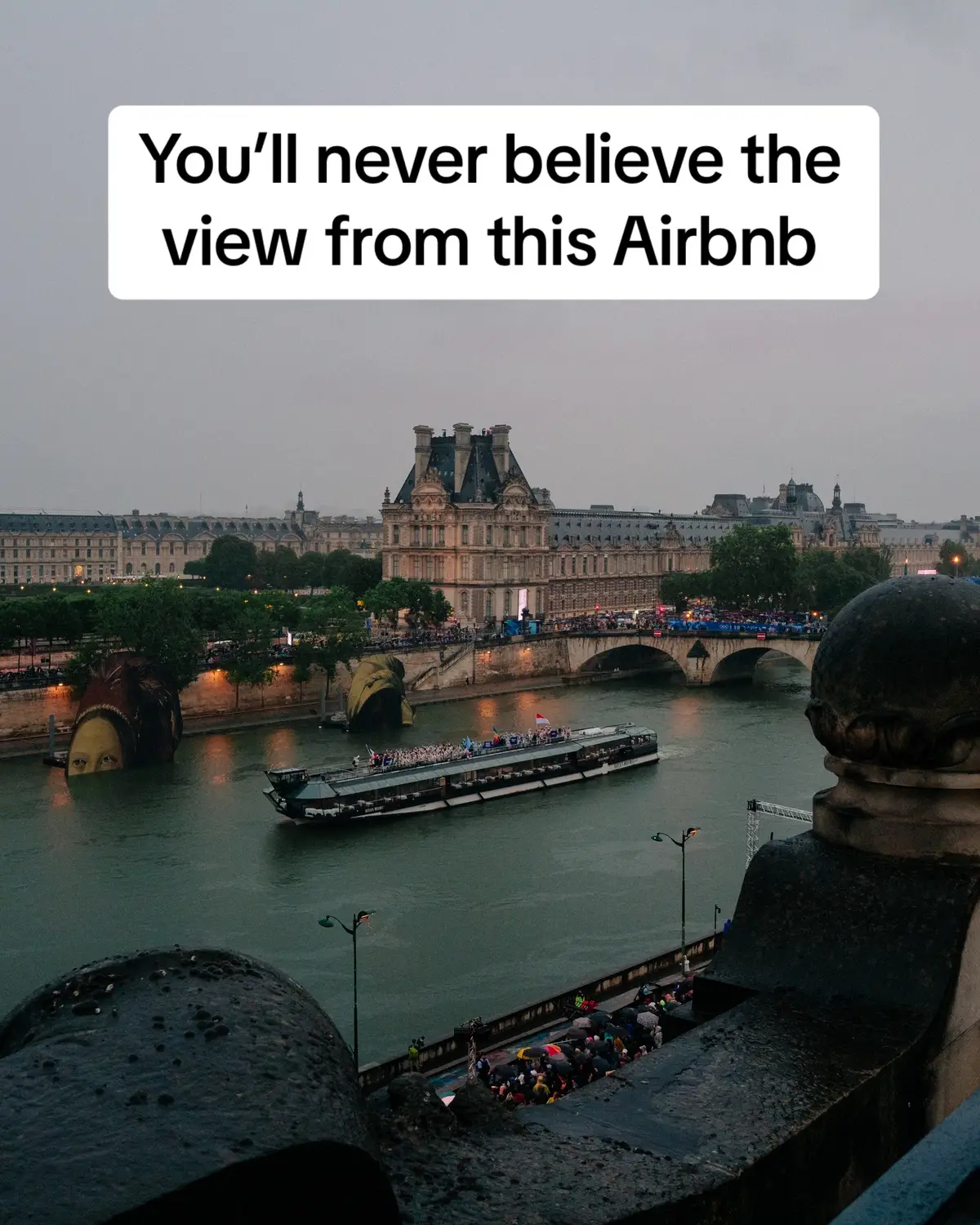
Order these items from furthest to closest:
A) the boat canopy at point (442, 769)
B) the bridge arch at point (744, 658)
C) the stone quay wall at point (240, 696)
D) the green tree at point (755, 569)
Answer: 1. the green tree at point (755, 569)
2. the bridge arch at point (744, 658)
3. the stone quay wall at point (240, 696)
4. the boat canopy at point (442, 769)

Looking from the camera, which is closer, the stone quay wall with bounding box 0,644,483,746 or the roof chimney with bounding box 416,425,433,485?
the stone quay wall with bounding box 0,644,483,746

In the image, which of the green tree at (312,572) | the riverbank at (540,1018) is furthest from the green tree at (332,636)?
the green tree at (312,572)

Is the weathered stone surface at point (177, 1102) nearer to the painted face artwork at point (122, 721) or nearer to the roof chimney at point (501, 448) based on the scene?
the painted face artwork at point (122, 721)

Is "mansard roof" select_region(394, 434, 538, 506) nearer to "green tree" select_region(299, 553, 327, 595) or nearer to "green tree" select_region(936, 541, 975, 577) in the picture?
"green tree" select_region(299, 553, 327, 595)

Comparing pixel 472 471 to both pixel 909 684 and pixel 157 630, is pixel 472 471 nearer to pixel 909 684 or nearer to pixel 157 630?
pixel 157 630

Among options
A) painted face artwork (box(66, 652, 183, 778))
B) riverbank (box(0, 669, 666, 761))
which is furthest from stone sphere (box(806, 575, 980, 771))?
riverbank (box(0, 669, 666, 761))

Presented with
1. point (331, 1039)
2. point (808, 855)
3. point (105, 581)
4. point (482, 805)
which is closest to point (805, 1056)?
point (808, 855)
